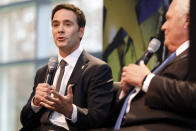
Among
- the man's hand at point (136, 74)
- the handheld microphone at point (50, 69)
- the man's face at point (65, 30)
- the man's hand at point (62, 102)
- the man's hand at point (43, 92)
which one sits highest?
the man's face at point (65, 30)

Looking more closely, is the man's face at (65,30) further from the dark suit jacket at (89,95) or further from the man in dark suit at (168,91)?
the man in dark suit at (168,91)

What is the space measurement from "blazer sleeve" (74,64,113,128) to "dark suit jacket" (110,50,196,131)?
0.38 m

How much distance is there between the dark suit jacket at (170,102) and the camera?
1579mm

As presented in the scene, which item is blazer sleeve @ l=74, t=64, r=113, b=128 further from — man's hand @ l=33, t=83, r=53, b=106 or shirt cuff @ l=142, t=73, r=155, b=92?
shirt cuff @ l=142, t=73, r=155, b=92

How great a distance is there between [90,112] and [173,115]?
596mm

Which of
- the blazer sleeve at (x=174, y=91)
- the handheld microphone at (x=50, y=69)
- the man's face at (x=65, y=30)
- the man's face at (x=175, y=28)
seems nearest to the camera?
the blazer sleeve at (x=174, y=91)

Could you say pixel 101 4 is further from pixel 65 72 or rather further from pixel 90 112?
pixel 90 112

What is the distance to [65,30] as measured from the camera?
95.6 inches

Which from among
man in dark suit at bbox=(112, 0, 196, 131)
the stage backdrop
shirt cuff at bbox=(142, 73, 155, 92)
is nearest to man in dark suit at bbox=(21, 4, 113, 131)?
man in dark suit at bbox=(112, 0, 196, 131)

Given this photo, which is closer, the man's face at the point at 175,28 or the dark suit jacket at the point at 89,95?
the man's face at the point at 175,28

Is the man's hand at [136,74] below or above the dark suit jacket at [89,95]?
above

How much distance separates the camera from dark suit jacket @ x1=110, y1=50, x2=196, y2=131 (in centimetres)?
158

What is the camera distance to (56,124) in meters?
2.17

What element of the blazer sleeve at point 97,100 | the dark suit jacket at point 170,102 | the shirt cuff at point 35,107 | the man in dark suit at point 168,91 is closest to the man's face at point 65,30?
the blazer sleeve at point 97,100
